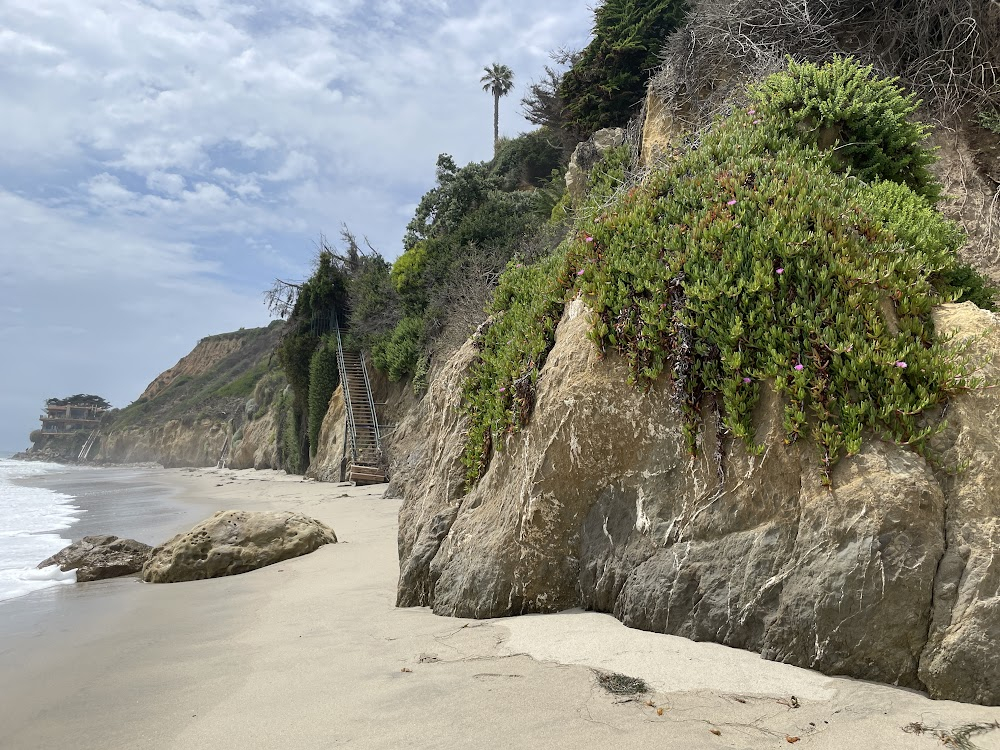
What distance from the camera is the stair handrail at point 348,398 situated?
21.1 metres

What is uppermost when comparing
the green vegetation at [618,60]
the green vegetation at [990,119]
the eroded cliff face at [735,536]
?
the green vegetation at [618,60]

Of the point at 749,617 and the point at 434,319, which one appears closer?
the point at 749,617

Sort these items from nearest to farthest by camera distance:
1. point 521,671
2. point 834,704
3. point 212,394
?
point 834,704 → point 521,671 → point 212,394

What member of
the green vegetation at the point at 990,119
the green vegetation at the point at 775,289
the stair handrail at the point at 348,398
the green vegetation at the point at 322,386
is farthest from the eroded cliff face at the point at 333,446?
the green vegetation at the point at 990,119

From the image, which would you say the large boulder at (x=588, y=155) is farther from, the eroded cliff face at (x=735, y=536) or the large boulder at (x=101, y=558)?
the large boulder at (x=101, y=558)

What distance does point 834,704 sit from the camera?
298cm

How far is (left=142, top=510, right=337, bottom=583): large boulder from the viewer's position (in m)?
7.66

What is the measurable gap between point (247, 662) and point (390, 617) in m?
1.16

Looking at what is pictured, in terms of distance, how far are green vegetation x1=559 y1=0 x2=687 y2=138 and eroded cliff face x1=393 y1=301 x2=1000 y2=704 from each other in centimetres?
1544

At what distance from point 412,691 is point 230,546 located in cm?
537

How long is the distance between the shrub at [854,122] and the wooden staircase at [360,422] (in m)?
15.3

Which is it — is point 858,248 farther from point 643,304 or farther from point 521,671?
point 521,671

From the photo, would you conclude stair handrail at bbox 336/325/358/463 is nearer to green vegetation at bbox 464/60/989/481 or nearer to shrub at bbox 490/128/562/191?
shrub at bbox 490/128/562/191

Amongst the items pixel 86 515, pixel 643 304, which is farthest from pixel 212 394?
pixel 643 304
